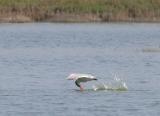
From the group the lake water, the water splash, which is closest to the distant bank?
the lake water

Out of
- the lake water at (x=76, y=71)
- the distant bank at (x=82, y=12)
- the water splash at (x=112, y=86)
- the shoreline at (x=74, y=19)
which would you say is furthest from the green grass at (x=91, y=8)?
the water splash at (x=112, y=86)

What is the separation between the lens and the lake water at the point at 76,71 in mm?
21734

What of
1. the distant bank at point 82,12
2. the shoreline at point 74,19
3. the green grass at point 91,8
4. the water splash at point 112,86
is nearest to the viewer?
the water splash at point 112,86

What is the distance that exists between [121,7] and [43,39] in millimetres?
14620

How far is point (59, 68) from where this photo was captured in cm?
3123

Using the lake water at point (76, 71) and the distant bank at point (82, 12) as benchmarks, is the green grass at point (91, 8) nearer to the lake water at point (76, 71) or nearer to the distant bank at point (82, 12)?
the distant bank at point (82, 12)

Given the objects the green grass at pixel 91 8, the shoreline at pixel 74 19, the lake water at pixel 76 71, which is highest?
the lake water at pixel 76 71

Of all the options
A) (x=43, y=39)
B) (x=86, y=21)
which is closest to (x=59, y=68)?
(x=43, y=39)

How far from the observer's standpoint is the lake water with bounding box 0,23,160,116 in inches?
856

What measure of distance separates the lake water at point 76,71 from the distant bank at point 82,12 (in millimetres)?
6355

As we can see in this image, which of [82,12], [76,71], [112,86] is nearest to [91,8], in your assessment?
[82,12]

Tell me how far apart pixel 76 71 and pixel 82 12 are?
33390mm

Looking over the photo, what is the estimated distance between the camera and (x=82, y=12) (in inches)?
2495

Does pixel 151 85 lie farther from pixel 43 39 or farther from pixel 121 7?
pixel 121 7
